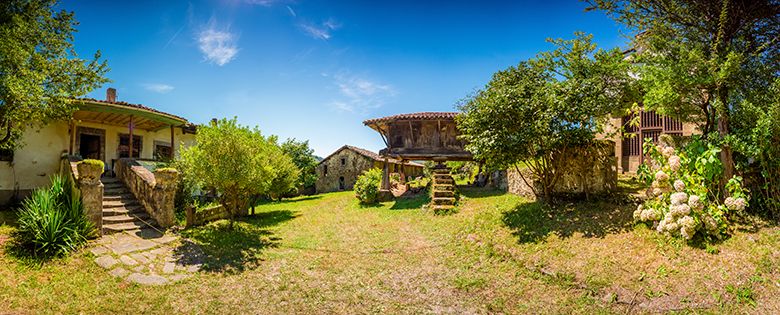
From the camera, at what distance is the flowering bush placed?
693cm

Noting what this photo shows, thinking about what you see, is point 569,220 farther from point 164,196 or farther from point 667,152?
point 164,196

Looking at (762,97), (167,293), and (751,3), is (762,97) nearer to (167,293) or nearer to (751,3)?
(751,3)

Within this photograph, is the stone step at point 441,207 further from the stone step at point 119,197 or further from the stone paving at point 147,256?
the stone step at point 119,197

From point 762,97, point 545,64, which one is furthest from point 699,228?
point 545,64

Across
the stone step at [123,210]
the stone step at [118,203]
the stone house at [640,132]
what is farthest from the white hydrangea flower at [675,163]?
the stone step at [118,203]

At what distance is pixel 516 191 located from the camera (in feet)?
45.5

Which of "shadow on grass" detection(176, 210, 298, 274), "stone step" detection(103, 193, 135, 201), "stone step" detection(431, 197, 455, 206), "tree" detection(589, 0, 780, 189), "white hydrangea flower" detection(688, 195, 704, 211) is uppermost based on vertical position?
"tree" detection(589, 0, 780, 189)

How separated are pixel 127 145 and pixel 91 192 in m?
9.67

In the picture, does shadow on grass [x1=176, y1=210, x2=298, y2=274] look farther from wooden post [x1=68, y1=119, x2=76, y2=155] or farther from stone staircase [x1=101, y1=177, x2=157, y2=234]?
wooden post [x1=68, y1=119, x2=76, y2=155]

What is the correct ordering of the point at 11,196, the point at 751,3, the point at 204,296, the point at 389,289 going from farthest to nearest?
the point at 11,196 → the point at 751,3 → the point at 389,289 → the point at 204,296

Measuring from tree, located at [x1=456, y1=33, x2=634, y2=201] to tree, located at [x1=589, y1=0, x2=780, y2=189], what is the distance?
129 cm

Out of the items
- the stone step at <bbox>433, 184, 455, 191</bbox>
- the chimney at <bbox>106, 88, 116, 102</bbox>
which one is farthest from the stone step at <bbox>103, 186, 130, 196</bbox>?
the stone step at <bbox>433, 184, 455, 191</bbox>

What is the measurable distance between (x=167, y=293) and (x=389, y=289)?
172 inches

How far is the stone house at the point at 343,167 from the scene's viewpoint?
3075 centimetres
